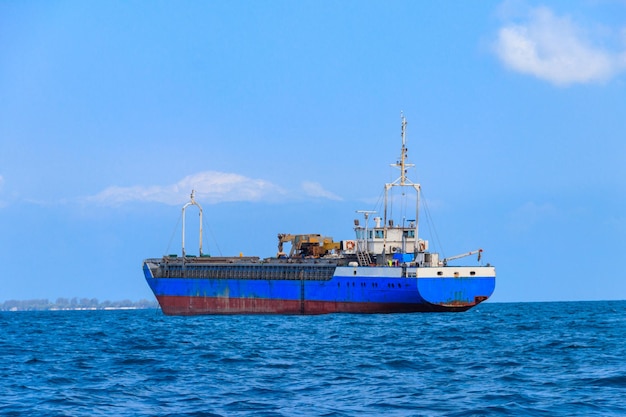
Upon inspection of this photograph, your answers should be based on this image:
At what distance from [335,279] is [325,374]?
131 ft

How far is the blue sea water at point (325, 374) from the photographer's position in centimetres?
2206

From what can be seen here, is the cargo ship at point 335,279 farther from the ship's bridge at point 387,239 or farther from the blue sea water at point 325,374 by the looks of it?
the blue sea water at point 325,374

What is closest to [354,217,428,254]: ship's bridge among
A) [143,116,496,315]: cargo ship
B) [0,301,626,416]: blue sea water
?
[143,116,496,315]: cargo ship

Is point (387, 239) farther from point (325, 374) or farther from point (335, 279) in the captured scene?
point (325, 374)

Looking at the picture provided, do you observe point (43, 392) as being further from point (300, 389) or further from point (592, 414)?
point (592, 414)

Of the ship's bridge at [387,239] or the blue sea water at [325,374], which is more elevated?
the ship's bridge at [387,239]

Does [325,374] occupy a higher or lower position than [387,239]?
lower

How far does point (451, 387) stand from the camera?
24.9 metres

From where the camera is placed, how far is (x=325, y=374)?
92.6 ft

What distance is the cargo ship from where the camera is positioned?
64000 millimetres

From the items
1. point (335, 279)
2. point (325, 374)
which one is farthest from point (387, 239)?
point (325, 374)

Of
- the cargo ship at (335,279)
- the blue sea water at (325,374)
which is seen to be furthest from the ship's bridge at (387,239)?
the blue sea water at (325,374)

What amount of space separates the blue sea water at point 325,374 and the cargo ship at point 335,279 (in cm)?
1701

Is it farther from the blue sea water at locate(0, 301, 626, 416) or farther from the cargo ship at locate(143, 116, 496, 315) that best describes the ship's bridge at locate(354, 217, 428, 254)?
the blue sea water at locate(0, 301, 626, 416)
